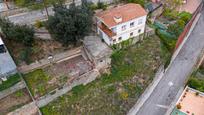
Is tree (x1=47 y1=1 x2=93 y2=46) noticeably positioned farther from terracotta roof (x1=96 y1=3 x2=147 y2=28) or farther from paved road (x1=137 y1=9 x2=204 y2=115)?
paved road (x1=137 y1=9 x2=204 y2=115)

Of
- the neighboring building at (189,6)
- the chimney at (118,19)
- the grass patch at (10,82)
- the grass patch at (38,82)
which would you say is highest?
the chimney at (118,19)

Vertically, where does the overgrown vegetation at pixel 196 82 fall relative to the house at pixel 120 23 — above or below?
below

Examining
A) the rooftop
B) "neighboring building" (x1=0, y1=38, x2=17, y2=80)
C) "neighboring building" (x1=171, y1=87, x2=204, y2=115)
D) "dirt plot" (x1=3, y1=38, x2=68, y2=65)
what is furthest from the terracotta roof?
"neighboring building" (x1=0, y1=38, x2=17, y2=80)

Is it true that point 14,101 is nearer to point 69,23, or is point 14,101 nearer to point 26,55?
point 26,55

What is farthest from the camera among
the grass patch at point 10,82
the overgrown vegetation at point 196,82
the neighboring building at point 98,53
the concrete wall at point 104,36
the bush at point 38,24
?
the bush at point 38,24

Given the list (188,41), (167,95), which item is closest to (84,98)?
(167,95)

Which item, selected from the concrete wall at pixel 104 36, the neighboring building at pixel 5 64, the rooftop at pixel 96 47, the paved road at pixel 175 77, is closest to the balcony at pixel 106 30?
the concrete wall at pixel 104 36

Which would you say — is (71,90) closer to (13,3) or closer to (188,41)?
(13,3)

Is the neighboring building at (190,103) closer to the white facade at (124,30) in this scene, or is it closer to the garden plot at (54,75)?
the white facade at (124,30)

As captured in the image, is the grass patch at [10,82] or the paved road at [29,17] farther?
the paved road at [29,17]
